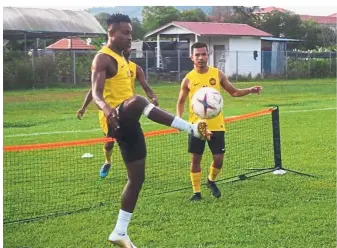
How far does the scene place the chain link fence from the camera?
24.9 metres

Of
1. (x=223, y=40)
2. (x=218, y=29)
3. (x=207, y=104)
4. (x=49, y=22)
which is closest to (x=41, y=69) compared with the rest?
(x=49, y=22)

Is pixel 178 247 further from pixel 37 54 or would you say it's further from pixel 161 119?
pixel 37 54

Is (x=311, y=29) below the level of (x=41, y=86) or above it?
above

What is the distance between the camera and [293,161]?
9.23m

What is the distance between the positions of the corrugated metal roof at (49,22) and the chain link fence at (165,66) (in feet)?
5.58

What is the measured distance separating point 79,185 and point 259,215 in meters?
2.58

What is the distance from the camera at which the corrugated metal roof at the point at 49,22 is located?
2212 centimetres

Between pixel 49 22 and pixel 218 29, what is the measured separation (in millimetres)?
11909

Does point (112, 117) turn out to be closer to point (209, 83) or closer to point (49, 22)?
point (209, 83)

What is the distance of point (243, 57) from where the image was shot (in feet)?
111

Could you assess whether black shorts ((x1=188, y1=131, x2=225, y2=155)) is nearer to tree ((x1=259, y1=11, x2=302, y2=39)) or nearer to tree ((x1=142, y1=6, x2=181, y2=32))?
tree ((x1=142, y1=6, x2=181, y2=32))

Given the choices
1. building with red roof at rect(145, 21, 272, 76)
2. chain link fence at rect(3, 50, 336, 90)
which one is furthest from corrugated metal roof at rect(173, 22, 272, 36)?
chain link fence at rect(3, 50, 336, 90)

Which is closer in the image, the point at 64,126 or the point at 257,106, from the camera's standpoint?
the point at 64,126

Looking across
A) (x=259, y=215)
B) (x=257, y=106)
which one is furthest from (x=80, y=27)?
(x=259, y=215)
